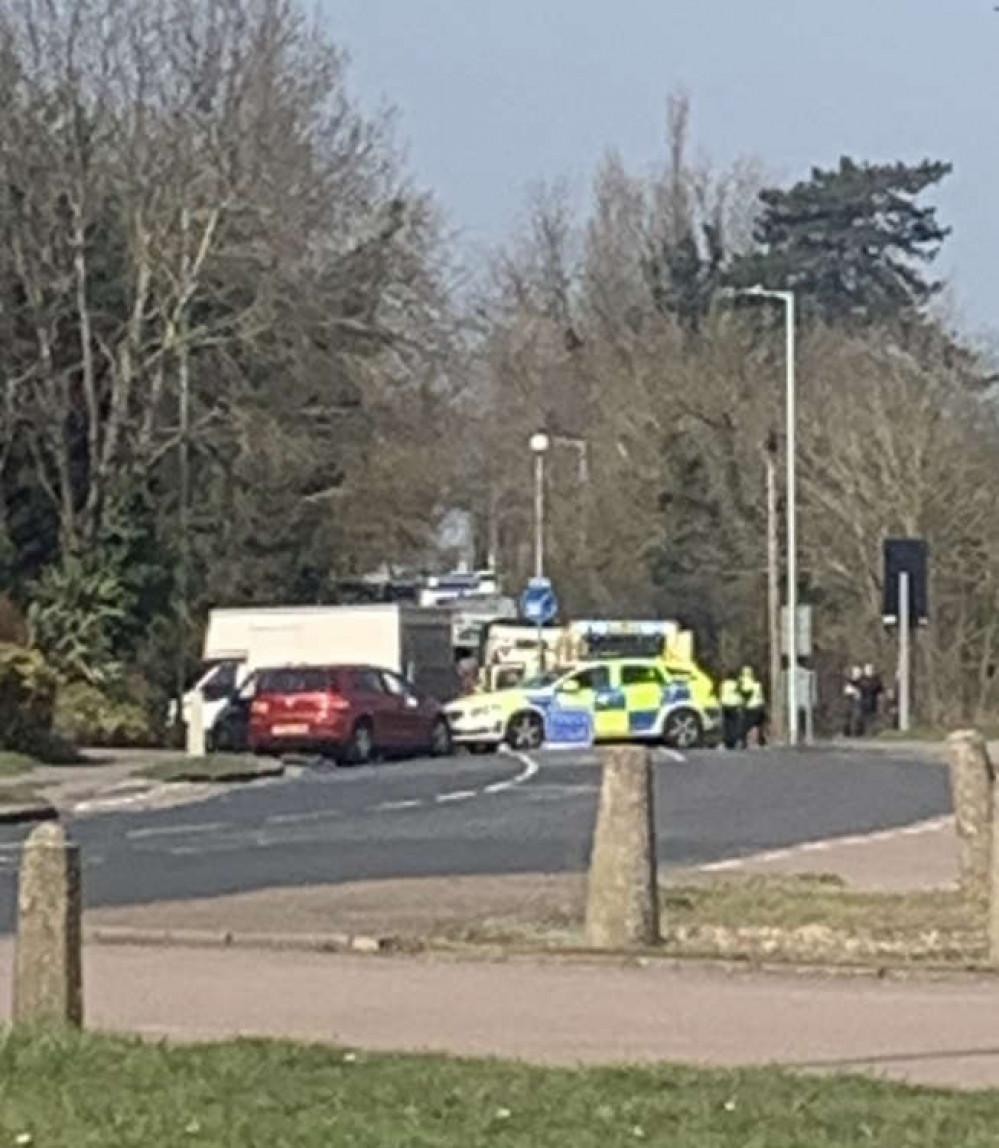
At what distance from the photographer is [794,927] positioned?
1967 cm

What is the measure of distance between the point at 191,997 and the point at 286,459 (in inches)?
1995

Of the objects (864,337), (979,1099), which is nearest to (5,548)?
(864,337)

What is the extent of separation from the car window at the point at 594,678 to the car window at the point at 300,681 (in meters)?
5.73

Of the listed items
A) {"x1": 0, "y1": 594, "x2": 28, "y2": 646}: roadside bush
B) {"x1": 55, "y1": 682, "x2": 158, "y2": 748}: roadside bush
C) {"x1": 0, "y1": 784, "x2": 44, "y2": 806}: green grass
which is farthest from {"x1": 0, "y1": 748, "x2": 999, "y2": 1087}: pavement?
{"x1": 55, "y1": 682, "x2": 158, "y2": 748}: roadside bush

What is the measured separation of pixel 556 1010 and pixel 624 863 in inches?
132

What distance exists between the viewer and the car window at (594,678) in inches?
2203

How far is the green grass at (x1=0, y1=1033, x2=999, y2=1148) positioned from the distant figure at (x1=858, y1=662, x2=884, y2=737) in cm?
5248

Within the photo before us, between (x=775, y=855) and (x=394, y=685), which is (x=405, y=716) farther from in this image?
(x=775, y=855)

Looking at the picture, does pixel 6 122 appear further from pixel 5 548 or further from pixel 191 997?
pixel 191 997

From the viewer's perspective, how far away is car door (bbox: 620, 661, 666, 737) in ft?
183

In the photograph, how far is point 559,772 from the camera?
40.8 metres

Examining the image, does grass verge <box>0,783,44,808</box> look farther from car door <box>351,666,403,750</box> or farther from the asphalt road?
car door <box>351,666,403,750</box>

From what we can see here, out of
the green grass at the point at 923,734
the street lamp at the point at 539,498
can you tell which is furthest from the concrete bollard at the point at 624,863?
the street lamp at the point at 539,498

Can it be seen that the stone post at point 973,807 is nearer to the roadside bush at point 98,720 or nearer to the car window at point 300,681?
the car window at point 300,681
